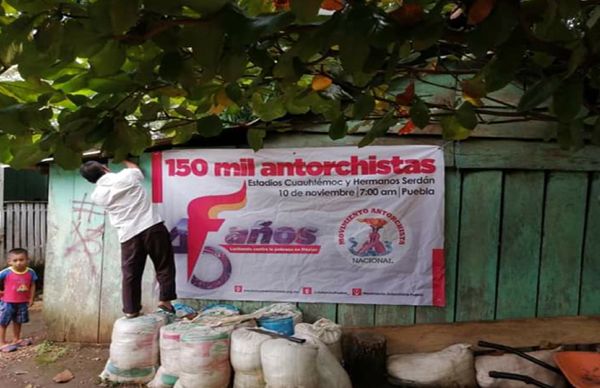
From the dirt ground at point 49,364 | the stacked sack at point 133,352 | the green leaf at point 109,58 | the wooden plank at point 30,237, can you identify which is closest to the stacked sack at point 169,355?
the stacked sack at point 133,352

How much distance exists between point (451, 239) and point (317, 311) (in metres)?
1.41

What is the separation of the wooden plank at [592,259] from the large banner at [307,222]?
4.11 feet

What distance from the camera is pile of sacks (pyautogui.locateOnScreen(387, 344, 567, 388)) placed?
3730 mm

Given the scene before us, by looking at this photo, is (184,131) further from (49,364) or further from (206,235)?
(49,364)

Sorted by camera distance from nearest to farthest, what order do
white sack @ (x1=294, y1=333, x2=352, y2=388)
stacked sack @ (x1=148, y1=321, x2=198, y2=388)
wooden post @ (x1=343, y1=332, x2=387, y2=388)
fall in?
white sack @ (x1=294, y1=333, x2=352, y2=388) < stacked sack @ (x1=148, y1=321, x2=198, y2=388) < wooden post @ (x1=343, y1=332, x2=387, y2=388)

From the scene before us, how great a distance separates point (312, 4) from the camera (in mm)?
780

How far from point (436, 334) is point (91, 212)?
356cm

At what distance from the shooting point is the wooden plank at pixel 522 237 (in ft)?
13.8

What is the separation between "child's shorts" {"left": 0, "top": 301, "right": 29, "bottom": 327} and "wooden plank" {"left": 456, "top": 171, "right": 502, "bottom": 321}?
4334 mm

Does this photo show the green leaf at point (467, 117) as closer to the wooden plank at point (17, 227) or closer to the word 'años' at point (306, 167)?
the word 'años' at point (306, 167)

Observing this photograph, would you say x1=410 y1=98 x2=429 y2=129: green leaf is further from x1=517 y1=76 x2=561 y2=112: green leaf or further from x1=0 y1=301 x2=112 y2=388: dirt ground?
x1=0 y1=301 x2=112 y2=388: dirt ground

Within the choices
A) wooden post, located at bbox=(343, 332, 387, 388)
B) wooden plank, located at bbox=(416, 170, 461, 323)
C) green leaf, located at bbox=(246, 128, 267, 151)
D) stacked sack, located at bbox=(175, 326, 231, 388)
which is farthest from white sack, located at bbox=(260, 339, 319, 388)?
→ green leaf, located at bbox=(246, 128, 267, 151)

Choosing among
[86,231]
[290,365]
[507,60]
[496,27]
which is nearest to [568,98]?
[507,60]

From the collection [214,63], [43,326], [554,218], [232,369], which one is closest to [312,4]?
[214,63]
